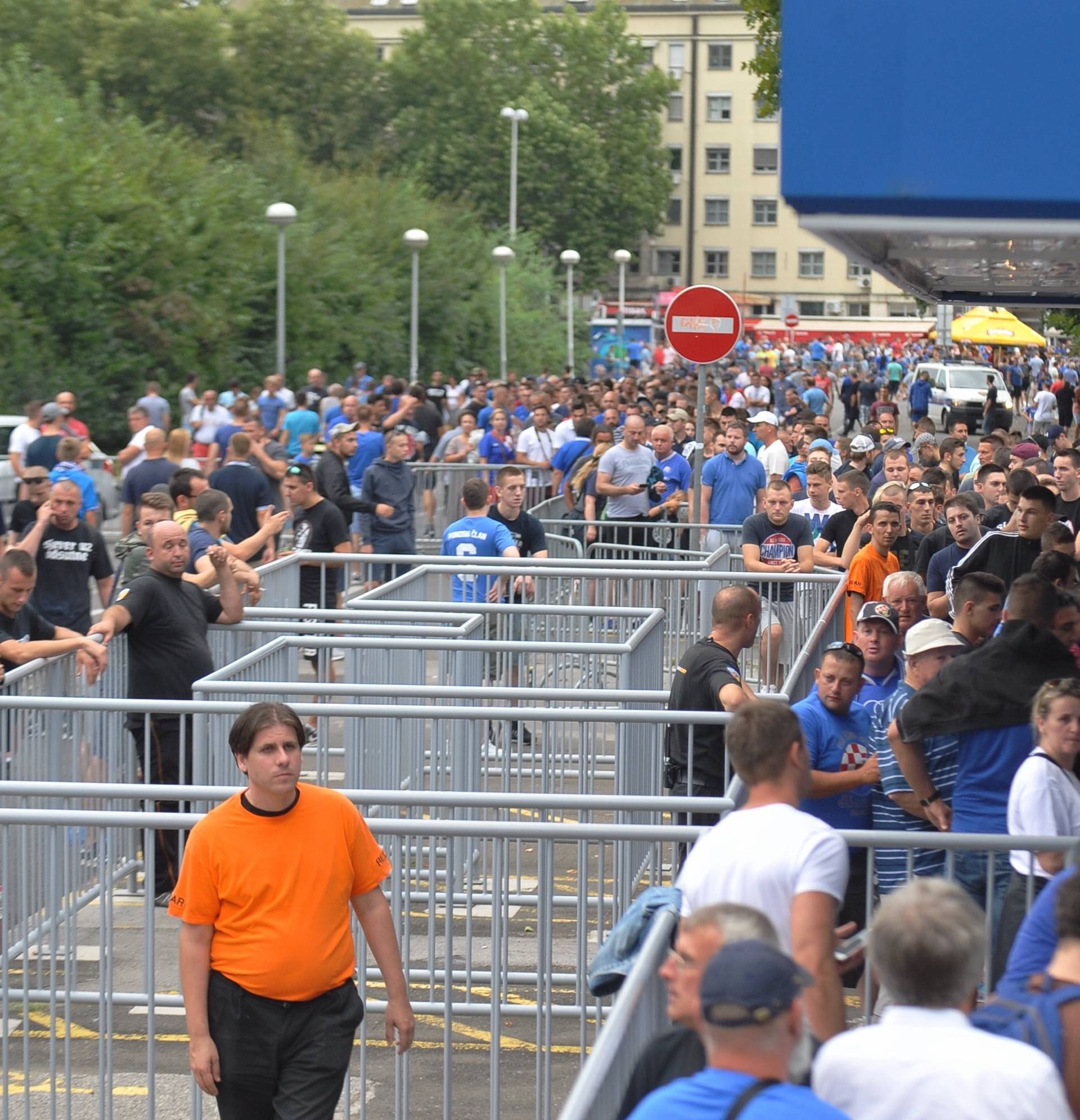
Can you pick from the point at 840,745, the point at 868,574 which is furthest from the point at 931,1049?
the point at 868,574

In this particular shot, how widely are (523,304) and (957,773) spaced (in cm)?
4858

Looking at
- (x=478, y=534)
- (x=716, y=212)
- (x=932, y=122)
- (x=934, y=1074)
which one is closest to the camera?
(x=934, y=1074)

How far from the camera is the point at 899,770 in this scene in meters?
6.27

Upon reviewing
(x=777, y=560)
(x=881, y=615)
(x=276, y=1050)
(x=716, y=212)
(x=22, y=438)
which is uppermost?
(x=716, y=212)

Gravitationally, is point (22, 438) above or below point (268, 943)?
above

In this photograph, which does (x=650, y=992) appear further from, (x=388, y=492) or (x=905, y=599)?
(x=388, y=492)

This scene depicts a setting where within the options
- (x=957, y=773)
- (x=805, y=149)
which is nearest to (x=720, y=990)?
(x=805, y=149)

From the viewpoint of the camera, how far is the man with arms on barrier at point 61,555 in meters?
10.6

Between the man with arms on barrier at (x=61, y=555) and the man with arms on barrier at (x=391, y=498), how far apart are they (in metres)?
4.41

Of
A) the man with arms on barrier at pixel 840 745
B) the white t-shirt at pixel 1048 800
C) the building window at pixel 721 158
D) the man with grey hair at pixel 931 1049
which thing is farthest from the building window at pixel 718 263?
the man with grey hair at pixel 931 1049

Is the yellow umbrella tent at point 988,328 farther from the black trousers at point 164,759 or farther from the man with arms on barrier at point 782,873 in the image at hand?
the man with arms on barrier at point 782,873

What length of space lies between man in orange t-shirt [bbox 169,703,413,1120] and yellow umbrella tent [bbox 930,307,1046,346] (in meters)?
45.0

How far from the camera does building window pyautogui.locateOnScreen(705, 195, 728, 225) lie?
109688mm

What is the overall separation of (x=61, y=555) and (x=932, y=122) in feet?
23.5
